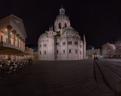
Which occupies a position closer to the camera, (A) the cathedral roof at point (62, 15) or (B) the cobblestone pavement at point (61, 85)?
(B) the cobblestone pavement at point (61, 85)

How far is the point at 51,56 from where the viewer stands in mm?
101188

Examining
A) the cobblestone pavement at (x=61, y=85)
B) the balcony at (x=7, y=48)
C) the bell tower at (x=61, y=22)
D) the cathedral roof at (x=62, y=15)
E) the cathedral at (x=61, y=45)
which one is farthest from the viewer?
the cathedral roof at (x=62, y=15)

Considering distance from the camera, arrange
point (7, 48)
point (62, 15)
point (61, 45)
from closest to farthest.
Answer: point (7, 48)
point (61, 45)
point (62, 15)

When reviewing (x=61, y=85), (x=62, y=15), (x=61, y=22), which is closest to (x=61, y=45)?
(x=61, y=22)

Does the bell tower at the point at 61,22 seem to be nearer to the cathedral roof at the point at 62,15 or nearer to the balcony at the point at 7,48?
the cathedral roof at the point at 62,15

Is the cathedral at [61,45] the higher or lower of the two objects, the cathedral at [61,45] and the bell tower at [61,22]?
the lower

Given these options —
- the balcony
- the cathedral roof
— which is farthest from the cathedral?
the balcony

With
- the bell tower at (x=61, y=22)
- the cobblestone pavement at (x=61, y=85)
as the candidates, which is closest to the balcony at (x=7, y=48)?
the cobblestone pavement at (x=61, y=85)

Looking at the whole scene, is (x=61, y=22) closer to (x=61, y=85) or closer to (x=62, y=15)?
(x=62, y=15)

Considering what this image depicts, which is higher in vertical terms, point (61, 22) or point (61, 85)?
point (61, 22)

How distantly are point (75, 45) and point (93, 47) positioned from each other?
58809mm

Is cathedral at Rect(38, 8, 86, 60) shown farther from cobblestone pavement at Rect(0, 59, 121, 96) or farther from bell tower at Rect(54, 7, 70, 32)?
cobblestone pavement at Rect(0, 59, 121, 96)

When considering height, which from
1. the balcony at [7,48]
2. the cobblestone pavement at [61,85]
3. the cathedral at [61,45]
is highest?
the cathedral at [61,45]

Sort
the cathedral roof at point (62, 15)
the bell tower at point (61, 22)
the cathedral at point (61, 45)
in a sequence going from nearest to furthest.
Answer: the cathedral at point (61, 45)
the bell tower at point (61, 22)
the cathedral roof at point (62, 15)
